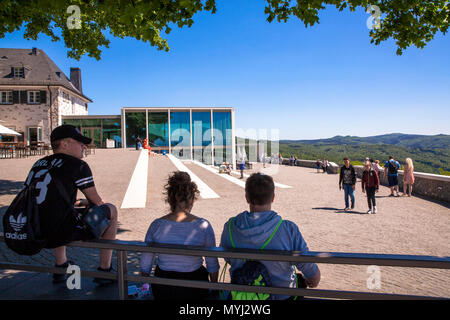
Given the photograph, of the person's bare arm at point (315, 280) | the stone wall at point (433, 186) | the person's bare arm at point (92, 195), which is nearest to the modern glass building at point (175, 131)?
the stone wall at point (433, 186)

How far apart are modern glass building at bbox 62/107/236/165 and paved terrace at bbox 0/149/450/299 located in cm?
2841

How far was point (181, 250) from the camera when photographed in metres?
1.96

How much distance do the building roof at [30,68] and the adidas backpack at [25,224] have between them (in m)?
39.2

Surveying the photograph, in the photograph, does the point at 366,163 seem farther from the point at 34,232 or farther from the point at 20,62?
the point at 20,62

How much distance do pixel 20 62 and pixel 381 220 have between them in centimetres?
4347

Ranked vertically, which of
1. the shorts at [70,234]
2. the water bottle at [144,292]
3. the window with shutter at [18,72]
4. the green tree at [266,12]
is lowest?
the water bottle at [144,292]

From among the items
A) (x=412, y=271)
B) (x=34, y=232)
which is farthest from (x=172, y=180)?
(x=412, y=271)

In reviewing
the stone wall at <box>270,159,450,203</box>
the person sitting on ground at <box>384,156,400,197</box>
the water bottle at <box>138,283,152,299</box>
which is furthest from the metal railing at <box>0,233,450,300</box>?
the stone wall at <box>270,159,450,203</box>

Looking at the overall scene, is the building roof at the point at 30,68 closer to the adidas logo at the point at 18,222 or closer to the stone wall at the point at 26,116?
the stone wall at the point at 26,116

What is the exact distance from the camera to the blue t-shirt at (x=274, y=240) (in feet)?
6.70

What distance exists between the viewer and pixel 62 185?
2.23 metres

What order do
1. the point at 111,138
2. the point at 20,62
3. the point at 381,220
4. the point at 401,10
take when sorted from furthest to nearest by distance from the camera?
the point at 111,138 < the point at 20,62 < the point at 381,220 < the point at 401,10

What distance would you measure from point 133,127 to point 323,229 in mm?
41726

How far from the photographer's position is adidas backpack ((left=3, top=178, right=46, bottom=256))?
6.91ft
